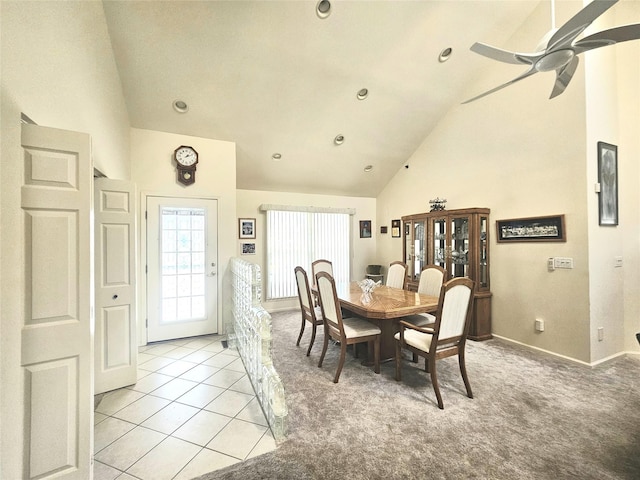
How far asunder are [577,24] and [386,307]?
230 cm

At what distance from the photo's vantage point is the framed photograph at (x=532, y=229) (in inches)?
120

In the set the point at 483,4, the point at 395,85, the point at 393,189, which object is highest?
the point at 483,4

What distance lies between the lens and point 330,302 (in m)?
2.61

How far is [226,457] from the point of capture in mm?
1639

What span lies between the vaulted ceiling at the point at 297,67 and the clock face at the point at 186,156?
0.25m

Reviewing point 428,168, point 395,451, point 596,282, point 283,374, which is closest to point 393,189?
point 428,168

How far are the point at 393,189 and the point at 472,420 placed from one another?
14.3 ft

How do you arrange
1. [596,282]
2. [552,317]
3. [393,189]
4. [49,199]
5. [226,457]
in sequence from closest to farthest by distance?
[49,199], [226,457], [596,282], [552,317], [393,189]

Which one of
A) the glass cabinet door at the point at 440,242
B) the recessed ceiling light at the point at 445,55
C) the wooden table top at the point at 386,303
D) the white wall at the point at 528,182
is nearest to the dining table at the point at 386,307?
the wooden table top at the point at 386,303

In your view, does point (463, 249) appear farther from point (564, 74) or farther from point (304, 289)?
point (304, 289)

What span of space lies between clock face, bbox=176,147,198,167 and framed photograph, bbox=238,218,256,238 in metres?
1.38

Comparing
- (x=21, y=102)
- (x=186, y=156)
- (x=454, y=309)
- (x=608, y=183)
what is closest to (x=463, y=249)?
(x=608, y=183)

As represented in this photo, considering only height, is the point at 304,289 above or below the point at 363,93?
below

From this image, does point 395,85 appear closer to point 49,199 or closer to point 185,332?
point 49,199
